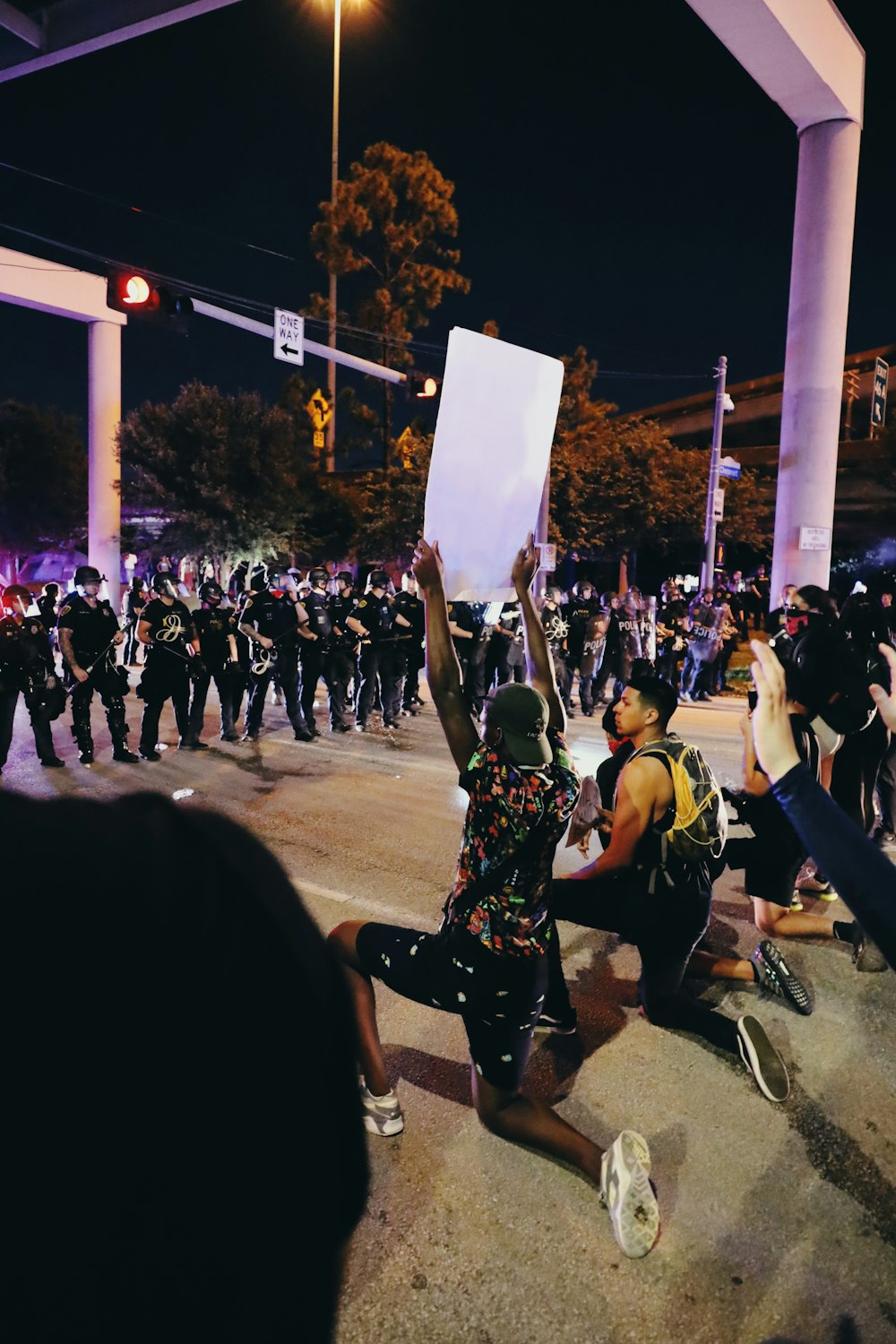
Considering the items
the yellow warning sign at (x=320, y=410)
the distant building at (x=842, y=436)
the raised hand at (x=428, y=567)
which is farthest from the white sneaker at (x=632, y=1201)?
the yellow warning sign at (x=320, y=410)

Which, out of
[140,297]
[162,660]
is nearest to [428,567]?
[162,660]

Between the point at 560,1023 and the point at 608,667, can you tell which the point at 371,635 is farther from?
the point at 560,1023

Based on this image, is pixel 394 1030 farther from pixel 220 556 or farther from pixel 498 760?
pixel 220 556

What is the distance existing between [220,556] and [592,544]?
1334cm

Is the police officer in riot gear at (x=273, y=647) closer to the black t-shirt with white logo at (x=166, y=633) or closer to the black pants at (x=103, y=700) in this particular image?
the black t-shirt with white logo at (x=166, y=633)

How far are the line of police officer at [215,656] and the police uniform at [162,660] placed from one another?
1 centimetres

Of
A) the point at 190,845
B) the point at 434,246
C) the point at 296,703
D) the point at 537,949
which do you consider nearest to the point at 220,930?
the point at 190,845

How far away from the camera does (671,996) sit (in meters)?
4.02

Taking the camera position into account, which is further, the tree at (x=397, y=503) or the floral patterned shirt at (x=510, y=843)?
the tree at (x=397, y=503)

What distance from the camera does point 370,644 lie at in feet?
39.9

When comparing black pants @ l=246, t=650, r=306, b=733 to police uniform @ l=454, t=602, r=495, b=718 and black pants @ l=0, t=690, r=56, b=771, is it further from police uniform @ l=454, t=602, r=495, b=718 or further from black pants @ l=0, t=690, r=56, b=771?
police uniform @ l=454, t=602, r=495, b=718

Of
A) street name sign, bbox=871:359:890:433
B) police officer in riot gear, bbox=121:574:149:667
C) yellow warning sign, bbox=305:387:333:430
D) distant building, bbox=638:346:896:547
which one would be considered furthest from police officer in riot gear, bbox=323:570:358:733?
yellow warning sign, bbox=305:387:333:430

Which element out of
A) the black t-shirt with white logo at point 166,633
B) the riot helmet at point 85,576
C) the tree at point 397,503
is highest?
the tree at point 397,503

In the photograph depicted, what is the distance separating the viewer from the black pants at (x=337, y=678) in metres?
12.1
